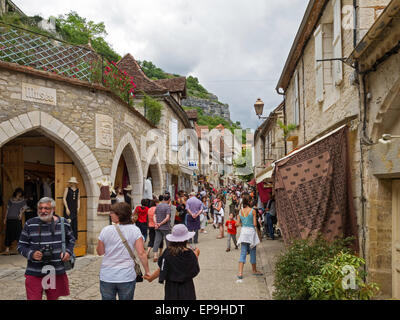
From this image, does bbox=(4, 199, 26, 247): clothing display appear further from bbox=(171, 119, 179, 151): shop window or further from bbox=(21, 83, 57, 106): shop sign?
bbox=(171, 119, 179, 151): shop window

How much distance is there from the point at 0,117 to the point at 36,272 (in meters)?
4.42

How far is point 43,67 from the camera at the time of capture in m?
7.77

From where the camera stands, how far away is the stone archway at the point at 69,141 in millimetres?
6875

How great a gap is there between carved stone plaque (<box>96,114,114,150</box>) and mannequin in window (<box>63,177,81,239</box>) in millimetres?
1136

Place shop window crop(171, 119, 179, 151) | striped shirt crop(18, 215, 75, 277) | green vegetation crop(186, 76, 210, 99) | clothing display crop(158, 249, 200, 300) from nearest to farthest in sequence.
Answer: clothing display crop(158, 249, 200, 300)
striped shirt crop(18, 215, 75, 277)
shop window crop(171, 119, 179, 151)
green vegetation crop(186, 76, 210, 99)

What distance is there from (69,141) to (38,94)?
1219 millimetres

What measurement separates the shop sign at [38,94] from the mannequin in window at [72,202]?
6.13 feet

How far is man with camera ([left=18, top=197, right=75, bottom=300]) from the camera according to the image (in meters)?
3.53

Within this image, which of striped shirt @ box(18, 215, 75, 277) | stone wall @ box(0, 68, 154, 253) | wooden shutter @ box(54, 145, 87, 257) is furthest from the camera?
wooden shutter @ box(54, 145, 87, 257)

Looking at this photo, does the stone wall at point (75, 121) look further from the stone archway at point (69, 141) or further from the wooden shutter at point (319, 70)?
the wooden shutter at point (319, 70)

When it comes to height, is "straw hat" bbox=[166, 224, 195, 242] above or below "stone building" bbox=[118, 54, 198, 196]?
below

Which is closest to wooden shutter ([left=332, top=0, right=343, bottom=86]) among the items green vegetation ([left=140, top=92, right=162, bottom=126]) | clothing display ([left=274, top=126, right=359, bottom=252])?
clothing display ([left=274, top=126, right=359, bottom=252])

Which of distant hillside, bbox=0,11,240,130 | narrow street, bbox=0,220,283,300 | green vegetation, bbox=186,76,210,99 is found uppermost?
green vegetation, bbox=186,76,210,99
